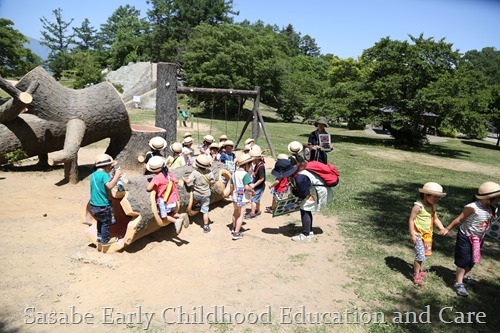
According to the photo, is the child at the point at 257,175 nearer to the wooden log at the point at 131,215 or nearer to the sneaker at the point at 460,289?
the wooden log at the point at 131,215

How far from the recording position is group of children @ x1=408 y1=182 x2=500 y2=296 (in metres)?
4.62

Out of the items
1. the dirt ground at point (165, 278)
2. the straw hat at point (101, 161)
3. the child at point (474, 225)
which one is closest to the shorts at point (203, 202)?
the dirt ground at point (165, 278)

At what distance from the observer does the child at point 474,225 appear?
4609mm

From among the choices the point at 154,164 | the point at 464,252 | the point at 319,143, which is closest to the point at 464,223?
the point at 464,252

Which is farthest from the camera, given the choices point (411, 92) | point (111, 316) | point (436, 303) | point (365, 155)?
point (411, 92)

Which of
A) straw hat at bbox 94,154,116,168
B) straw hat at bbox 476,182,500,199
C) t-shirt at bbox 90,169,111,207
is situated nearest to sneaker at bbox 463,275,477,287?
straw hat at bbox 476,182,500,199

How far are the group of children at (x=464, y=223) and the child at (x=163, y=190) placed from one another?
3.46m

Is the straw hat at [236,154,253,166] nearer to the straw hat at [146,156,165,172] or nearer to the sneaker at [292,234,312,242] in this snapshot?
the straw hat at [146,156,165,172]

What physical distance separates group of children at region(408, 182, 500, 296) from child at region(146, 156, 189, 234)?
3457mm

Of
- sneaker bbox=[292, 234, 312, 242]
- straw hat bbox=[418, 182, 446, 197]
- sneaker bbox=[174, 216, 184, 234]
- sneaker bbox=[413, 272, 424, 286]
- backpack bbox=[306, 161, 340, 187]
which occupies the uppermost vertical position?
straw hat bbox=[418, 182, 446, 197]

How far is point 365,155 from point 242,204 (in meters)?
12.2

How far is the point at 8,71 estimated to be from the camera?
820 inches

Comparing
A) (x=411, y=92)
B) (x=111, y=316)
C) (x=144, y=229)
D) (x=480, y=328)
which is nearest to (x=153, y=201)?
(x=144, y=229)

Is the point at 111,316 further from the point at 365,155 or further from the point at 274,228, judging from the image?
the point at 365,155
